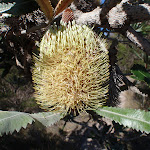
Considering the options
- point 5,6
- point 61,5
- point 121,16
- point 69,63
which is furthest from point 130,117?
point 5,6

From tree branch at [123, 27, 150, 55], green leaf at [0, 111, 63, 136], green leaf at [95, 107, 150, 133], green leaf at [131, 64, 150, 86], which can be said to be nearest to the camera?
green leaf at [0, 111, 63, 136]

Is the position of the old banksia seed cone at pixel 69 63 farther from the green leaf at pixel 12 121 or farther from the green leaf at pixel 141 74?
the green leaf at pixel 141 74

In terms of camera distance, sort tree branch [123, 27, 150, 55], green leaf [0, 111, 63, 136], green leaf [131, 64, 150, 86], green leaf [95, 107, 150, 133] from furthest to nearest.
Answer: green leaf [131, 64, 150, 86] < tree branch [123, 27, 150, 55] < green leaf [95, 107, 150, 133] < green leaf [0, 111, 63, 136]

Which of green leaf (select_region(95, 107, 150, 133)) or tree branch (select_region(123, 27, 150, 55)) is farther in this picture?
tree branch (select_region(123, 27, 150, 55))

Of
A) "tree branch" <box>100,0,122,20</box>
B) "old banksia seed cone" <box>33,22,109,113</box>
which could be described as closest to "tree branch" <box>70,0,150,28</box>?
"tree branch" <box>100,0,122,20</box>

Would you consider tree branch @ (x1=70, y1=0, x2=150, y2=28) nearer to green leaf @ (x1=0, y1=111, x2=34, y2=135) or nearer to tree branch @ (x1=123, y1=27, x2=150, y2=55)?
tree branch @ (x1=123, y1=27, x2=150, y2=55)

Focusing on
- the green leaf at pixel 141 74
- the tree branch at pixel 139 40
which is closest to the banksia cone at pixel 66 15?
the tree branch at pixel 139 40

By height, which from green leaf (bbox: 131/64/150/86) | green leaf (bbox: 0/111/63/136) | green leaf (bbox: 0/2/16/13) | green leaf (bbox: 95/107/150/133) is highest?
green leaf (bbox: 0/2/16/13)
